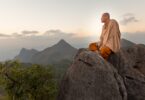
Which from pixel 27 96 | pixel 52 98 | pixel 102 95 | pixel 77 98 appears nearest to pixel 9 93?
pixel 27 96

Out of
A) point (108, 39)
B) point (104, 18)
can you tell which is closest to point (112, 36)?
point (108, 39)

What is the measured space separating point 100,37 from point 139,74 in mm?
4460

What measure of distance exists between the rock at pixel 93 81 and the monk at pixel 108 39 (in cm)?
144

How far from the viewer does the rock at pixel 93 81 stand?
24.0m

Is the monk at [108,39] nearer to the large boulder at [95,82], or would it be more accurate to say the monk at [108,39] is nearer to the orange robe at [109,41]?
the orange robe at [109,41]

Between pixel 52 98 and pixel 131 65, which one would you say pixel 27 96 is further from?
pixel 131 65

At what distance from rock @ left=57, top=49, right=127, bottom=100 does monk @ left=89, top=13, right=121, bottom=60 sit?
4.74ft

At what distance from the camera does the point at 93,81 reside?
24109mm


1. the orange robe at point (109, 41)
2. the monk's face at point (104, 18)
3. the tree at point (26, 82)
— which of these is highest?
the monk's face at point (104, 18)

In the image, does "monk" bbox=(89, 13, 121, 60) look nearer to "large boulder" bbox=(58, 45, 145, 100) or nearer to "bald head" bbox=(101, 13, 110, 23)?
"bald head" bbox=(101, 13, 110, 23)

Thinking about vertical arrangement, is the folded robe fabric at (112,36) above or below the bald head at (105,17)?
below

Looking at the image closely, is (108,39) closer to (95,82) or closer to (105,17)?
(105,17)

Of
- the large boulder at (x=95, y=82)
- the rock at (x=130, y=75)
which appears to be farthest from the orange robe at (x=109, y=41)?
the rock at (x=130, y=75)

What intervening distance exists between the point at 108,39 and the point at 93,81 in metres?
4.06
